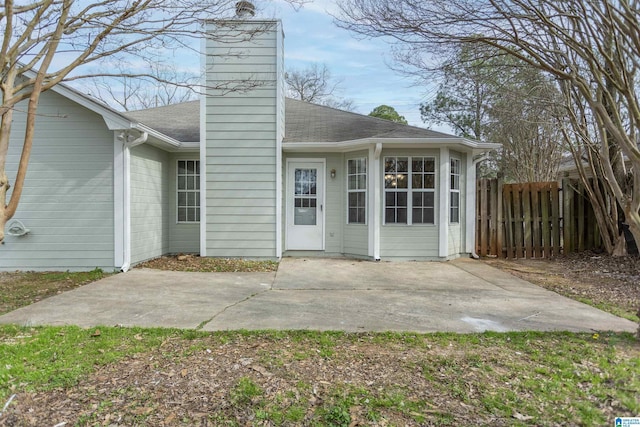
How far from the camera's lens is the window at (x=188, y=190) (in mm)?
9039

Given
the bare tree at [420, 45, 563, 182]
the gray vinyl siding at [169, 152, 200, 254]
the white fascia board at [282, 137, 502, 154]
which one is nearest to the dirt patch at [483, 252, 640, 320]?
the white fascia board at [282, 137, 502, 154]

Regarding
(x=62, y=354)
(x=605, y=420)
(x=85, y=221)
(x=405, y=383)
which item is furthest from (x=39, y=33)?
(x=605, y=420)

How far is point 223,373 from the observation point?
288 cm

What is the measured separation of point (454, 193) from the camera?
8.69m

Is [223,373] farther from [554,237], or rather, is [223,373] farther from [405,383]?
[554,237]

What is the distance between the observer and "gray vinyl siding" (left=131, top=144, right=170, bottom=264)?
7.32m

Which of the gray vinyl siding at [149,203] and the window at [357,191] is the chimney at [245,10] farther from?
the window at [357,191]

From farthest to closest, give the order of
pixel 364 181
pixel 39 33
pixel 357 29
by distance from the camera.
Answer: pixel 364 181
pixel 357 29
pixel 39 33

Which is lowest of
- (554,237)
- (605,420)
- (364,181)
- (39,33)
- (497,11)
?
(605,420)

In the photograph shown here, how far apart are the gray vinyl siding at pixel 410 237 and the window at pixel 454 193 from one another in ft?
1.59

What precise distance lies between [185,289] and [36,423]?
336 centimetres

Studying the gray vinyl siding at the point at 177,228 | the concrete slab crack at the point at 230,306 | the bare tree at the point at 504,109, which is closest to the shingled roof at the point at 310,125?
the gray vinyl siding at the point at 177,228

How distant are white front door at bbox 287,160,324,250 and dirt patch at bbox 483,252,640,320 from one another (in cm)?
396

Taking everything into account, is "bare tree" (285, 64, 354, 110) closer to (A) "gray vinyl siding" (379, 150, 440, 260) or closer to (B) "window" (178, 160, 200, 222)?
(B) "window" (178, 160, 200, 222)
